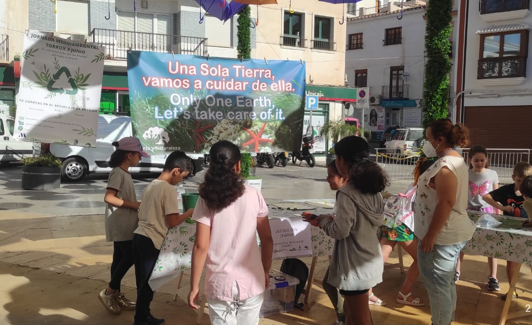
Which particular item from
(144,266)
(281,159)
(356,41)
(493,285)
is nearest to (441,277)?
(493,285)

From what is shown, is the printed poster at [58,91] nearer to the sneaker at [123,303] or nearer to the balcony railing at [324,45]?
the sneaker at [123,303]

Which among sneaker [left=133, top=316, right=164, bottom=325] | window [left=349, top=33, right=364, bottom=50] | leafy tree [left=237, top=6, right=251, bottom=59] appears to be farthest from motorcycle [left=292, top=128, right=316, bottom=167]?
window [left=349, top=33, right=364, bottom=50]

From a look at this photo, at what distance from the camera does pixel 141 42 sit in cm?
2086

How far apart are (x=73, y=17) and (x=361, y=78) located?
23.0 meters

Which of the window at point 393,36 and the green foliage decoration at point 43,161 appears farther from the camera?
the window at point 393,36

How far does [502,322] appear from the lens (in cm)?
403

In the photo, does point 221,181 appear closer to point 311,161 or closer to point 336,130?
point 336,130

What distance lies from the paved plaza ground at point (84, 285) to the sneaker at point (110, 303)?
0.22 ft

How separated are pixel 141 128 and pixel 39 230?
350cm

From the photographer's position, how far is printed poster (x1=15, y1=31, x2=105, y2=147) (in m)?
5.06

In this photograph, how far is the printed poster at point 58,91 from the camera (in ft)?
16.6

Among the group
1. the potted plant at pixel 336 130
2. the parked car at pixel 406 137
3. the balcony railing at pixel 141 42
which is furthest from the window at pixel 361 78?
the balcony railing at pixel 141 42

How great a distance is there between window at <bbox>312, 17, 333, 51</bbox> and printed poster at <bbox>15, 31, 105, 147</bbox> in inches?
765

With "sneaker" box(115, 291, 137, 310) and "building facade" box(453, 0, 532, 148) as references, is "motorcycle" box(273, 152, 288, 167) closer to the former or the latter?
"building facade" box(453, 0, 532, 148)
